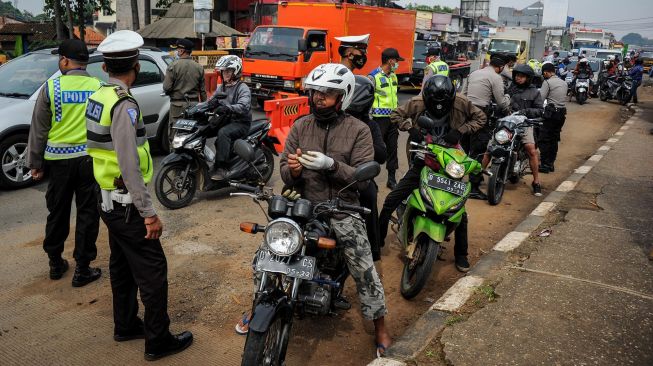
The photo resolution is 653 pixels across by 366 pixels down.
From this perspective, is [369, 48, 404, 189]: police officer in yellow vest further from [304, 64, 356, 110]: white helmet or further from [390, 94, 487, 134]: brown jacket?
[304, 64, 356, 110]: white helmet

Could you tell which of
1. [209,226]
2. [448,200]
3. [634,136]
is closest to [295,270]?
[448,200]

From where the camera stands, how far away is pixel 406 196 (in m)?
5.12

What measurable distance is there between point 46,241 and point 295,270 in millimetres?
2743

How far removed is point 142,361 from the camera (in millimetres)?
3500

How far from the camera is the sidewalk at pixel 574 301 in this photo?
3.46 m

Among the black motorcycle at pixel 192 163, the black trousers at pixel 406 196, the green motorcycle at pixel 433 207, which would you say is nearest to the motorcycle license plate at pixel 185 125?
the black motorcycle at pixel 192 163

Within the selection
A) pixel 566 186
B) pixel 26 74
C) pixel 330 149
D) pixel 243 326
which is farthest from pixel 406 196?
pixel 26 74

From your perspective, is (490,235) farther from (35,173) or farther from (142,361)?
(35,173)

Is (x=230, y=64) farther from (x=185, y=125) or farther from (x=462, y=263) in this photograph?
(x=462, y=263)

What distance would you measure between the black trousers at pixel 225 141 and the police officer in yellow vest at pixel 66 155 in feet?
7.29

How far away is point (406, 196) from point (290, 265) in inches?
93.9

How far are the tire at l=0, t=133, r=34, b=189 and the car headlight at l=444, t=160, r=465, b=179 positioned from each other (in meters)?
5.33

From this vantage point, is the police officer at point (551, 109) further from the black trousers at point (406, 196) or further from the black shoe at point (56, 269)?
the black shoe at point (56, 269)

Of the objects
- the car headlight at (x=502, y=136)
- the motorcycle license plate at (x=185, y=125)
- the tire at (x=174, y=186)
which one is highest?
the motorcycle license plate at (x=185, y=125)
